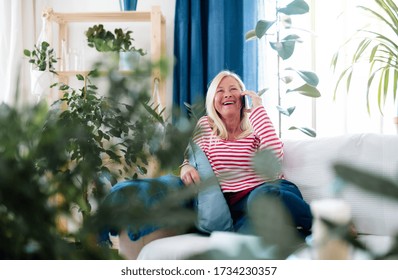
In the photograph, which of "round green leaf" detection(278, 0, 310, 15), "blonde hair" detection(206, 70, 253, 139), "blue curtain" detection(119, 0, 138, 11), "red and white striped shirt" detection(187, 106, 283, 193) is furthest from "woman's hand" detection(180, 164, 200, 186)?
"blue curtain" detection(119, 0, 138, 11)

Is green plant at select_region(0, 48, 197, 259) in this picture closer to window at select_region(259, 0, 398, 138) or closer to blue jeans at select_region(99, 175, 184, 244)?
blue jeans at select_region(99, 175, 184, 244)

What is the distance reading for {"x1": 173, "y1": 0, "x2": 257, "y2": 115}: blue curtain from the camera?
3.52 meters

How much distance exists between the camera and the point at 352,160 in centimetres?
197

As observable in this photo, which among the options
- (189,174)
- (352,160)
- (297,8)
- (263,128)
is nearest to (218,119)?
(263,128)

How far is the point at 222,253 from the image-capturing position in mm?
208

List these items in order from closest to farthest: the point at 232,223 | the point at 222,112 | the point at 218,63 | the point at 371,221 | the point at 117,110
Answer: the point at 117,110
the point at 371,221
the point at 232,223
the point at 222,112
the point at 218,63

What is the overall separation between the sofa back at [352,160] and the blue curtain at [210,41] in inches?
50.2

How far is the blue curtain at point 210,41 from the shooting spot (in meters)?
3.52

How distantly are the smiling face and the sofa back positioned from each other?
300 mm

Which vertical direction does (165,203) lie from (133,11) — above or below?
below

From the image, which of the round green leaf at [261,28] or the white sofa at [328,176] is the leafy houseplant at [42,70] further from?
the white sofa at [328,176]
